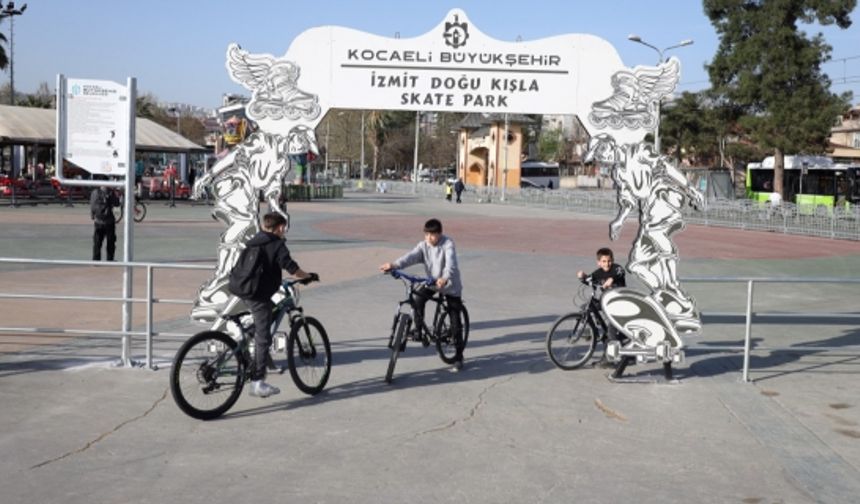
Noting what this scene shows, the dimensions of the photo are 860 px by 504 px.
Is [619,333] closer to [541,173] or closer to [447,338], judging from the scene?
[447,338]

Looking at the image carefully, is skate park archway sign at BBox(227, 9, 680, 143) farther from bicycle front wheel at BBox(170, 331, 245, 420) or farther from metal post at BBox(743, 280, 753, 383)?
bicycle front wheel at BBox(170, 331, 245, 420)

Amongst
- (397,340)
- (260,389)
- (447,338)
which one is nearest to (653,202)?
(447,338)

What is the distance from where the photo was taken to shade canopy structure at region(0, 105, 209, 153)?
39312mm

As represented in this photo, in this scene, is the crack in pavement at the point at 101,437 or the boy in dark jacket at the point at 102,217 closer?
the crack in pavement at the point at 101,437

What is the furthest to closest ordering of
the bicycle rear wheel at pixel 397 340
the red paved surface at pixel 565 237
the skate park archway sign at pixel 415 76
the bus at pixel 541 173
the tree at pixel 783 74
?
the bus at pixel 541 173 < the tree at pixel 783 74 < the red paved surface at pixel 565 237 < the skate park archway sign at pixel 415 76 < the bicycle rear wheel at pixel 397 340

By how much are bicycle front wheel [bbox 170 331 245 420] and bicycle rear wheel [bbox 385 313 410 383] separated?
60.2 inches

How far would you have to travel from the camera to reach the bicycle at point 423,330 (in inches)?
334

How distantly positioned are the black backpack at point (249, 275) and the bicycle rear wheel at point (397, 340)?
4.81 ft

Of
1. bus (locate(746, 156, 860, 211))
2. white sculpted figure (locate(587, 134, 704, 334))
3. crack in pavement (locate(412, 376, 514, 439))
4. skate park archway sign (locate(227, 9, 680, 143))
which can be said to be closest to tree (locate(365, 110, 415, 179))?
bus (locate(746, 156, 860, 211))

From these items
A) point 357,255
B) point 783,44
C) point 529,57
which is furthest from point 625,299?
point 783,44

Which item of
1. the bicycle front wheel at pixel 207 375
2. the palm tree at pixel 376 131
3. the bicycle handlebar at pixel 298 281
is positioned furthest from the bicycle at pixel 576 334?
the palm tree at pixel 376 131

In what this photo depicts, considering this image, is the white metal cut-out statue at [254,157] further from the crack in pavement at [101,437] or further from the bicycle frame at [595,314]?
the bicycle frame at [595,314]

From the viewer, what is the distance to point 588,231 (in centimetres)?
3209

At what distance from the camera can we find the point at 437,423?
7242 millimetres
